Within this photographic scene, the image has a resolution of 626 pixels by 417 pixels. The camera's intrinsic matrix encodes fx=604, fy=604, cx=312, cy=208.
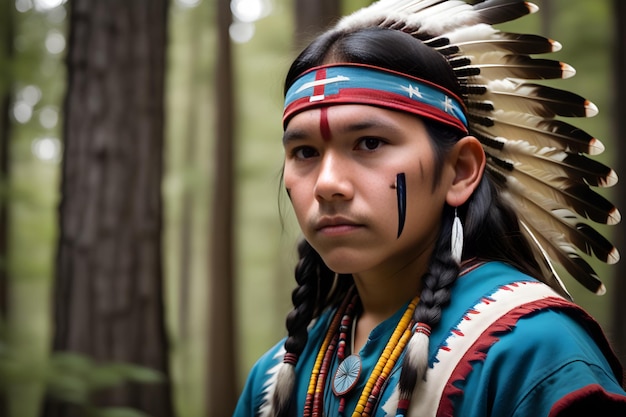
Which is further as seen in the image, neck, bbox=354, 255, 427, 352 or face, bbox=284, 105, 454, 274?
neck, bbox=354, 255, 427, 352

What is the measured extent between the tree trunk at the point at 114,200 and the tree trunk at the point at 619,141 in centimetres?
240

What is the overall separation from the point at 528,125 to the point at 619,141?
2111mm

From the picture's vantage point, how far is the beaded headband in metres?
1.17

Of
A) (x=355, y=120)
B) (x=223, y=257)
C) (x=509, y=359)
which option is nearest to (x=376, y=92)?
(x=355, y=120)

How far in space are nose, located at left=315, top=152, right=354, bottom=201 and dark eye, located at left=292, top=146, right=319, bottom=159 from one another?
0.22 feet

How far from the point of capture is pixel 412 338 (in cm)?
108

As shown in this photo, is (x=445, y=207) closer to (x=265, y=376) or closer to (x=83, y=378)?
(x=265, y=376)

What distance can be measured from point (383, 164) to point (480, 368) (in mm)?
404

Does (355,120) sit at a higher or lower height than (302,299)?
higher

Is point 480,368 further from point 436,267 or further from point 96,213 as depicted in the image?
point 96,213

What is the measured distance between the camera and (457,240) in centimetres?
120

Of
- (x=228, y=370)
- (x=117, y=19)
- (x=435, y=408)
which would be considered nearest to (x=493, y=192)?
(x=435, y=408)

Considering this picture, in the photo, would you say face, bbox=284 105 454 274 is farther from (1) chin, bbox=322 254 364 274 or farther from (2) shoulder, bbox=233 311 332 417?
(2) shoulder, bbox=233 311 332 417

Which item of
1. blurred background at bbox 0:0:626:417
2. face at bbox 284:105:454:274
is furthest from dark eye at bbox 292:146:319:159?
blurred background at bbox 0:0:626:417
